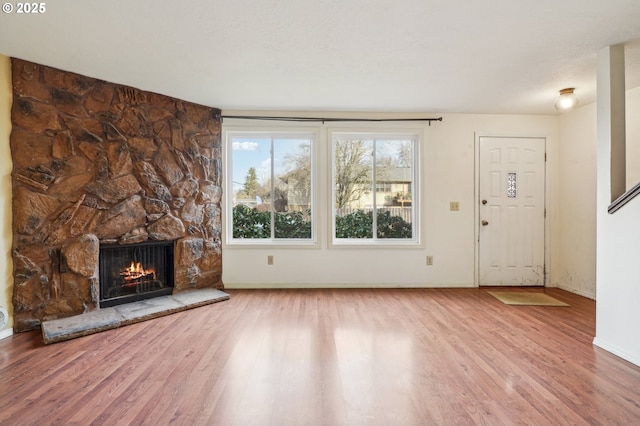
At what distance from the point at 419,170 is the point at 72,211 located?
13.2 ft

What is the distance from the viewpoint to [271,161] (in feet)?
14.1

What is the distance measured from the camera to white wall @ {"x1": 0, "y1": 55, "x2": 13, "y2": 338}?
8.57ft

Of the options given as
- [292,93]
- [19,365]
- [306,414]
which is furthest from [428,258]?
[19,365]

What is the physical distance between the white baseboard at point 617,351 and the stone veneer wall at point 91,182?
3990mm

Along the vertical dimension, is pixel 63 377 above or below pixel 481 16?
below

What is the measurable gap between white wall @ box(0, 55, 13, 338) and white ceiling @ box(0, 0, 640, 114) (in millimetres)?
258

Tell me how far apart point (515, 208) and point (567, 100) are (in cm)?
150

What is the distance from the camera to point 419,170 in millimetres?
4281

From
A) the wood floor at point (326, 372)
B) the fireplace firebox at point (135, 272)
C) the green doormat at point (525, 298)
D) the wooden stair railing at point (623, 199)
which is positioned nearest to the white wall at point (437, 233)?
the green doormat at point (525, 298)

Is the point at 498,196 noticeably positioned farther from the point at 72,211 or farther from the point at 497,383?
the point at 72,211

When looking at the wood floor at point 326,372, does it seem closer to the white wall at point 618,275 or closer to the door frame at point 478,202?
the white wall at point 618,275

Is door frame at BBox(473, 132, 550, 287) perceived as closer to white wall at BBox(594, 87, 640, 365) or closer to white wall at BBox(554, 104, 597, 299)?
white wall at BBox(554, 104, 597, 299)

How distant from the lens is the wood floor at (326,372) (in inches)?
64.8

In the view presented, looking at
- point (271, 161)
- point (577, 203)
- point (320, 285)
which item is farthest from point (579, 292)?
point (271, 161)
